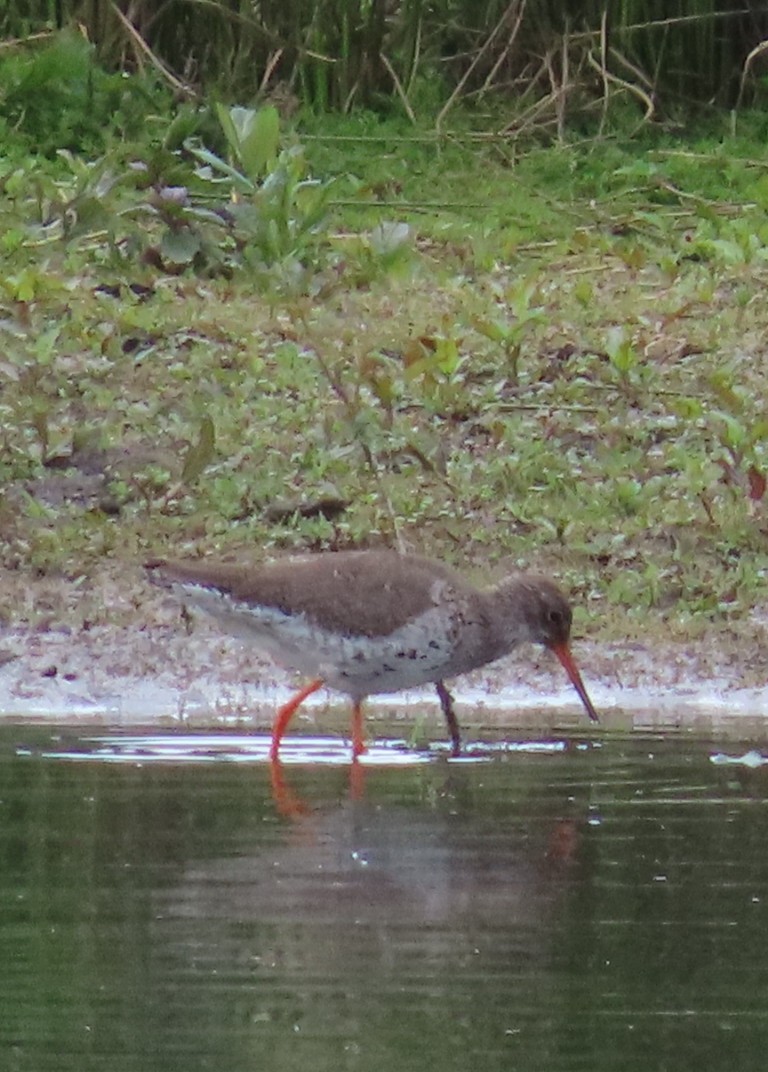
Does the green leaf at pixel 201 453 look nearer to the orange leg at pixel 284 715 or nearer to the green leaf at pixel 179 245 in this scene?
the orange leg at pixel 284 715

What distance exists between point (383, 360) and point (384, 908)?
5.17 metres

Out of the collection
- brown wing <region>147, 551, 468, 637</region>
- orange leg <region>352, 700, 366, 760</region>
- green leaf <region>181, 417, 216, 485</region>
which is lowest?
green leaf <region>181, 417, 216, 485</region>

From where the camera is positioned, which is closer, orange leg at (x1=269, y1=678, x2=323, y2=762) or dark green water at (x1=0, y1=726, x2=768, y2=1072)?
dark green water at (x1=0, y1=726, x2=768, y2=1072)

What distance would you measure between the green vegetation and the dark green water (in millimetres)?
1695

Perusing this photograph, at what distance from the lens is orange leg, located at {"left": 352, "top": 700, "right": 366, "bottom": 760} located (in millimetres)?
7066

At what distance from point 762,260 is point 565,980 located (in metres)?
7.31

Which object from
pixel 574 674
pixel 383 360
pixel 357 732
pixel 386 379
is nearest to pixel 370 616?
pixel 357 732

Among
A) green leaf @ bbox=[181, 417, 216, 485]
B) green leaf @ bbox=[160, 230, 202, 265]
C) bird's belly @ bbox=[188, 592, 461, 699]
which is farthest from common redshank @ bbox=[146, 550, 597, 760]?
green leaf @ bbox=[160, 230, 202, 265]

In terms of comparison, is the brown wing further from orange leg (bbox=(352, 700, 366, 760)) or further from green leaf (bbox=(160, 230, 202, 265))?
green leaf (bbox=(160, 230, 202, 265))

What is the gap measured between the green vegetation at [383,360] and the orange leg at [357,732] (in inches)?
44.5

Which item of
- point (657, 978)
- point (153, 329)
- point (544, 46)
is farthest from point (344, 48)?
point (657, 978)

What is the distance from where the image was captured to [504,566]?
8.73m

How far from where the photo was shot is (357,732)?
7.19 meters

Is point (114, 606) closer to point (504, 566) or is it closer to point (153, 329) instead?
point (504, 566)
